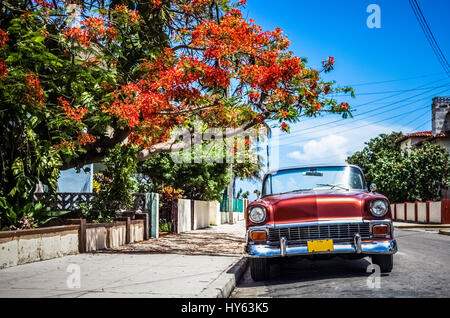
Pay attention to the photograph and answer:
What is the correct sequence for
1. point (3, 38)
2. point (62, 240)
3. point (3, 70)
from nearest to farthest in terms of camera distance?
point (3, 70) < point (3, 38) < point (62, 240)

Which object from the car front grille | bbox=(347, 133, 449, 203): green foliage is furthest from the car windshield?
bbox=(347, 133, 449, 203): green foliage

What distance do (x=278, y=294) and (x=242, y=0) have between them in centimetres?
963

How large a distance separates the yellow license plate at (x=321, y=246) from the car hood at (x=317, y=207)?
32 cm

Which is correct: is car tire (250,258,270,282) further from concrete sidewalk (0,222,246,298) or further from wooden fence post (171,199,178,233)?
wooden fence post (171,199,178,233)

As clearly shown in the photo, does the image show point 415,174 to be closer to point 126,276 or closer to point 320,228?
point 320,228

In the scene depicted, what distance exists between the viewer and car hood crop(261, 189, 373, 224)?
22.4 feet

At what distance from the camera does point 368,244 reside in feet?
22.0

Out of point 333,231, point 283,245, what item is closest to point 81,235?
point 283,245

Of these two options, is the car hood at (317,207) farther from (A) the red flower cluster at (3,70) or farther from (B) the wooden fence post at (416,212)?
(B) the wooden fence post at (416,212)

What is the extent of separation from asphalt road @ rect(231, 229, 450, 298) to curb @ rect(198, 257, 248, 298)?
0.12 m

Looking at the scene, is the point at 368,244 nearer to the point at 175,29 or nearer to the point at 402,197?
the point at 175,29

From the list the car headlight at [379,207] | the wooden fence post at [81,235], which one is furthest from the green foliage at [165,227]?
the car headlight at [379,207]

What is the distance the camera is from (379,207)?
689 centimetres

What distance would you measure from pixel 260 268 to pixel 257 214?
824 mm
